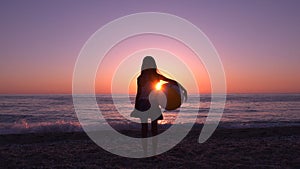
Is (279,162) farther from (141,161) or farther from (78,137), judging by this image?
(78,137)

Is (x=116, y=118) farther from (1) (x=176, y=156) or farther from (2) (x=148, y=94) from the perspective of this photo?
(2) (x=148, y=94)

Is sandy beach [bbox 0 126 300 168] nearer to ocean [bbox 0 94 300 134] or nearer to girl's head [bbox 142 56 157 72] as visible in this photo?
girl's head [bbox 142 56 157 72]

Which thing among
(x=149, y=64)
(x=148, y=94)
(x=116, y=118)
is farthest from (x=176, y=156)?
(x=116, y=118)

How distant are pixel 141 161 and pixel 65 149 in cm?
257

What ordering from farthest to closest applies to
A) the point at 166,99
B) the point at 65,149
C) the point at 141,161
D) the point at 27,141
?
the point at 27,141 < the point at 65,149 < the point at 166,99 < the point at 141,161

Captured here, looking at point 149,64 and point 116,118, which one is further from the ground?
point 149,64

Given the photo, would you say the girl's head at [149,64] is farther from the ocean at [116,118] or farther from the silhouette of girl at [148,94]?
the ocean at [116,118]

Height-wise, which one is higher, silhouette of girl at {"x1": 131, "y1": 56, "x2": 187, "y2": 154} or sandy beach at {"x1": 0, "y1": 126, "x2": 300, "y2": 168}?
silhouette of girl at {"x1": 131, "y1": 56, "x2": 187, "y2": 154}

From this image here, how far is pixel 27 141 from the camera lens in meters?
10.5

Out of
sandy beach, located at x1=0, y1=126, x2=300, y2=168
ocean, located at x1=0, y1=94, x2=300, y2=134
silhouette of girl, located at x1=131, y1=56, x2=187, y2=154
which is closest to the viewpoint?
sandy beach, located at x1=0, y1=126, x2=300, y2=168

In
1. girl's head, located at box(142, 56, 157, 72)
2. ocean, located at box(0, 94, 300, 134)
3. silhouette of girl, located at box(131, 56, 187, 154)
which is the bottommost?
ocean, located at box(0, 94, 300, 134)

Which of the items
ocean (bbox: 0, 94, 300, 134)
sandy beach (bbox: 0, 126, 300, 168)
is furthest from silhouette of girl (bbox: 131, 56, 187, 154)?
ocean (bbox: 0, 94, 300, 134)

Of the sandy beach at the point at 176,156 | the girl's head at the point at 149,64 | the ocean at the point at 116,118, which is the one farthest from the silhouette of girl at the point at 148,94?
the ocean at the point at 116,118

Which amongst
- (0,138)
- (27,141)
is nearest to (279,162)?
(27,141)
